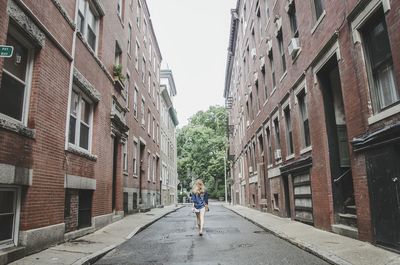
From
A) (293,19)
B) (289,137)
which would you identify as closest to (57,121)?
(289,137)

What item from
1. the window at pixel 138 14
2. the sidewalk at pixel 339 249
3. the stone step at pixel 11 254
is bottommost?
the sidewalk at pixel 339 249

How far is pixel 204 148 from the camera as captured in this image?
64.8 metres

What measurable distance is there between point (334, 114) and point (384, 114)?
3943 mm

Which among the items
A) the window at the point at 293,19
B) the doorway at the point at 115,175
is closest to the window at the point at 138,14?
the doorway at the point at 115,175

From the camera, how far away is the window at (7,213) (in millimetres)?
6434

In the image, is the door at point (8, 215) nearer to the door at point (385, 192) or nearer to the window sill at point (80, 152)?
the window sill at point (80, 152)

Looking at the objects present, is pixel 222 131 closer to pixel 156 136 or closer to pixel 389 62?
pixel 156 136

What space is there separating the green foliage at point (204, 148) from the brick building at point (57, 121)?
157 ft

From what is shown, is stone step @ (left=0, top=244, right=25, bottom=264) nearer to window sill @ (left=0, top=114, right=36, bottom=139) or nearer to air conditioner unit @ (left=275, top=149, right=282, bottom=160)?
window sill @ (left=0, top=114, right=36, bottom=139)

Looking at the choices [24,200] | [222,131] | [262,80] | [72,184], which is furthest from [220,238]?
[222,131]

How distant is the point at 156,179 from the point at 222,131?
38.8 meters

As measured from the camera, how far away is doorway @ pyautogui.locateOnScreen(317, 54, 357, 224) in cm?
1001

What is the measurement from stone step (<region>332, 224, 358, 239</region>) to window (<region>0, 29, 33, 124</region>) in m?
7.87

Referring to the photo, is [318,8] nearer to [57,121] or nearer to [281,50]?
[281,50]
